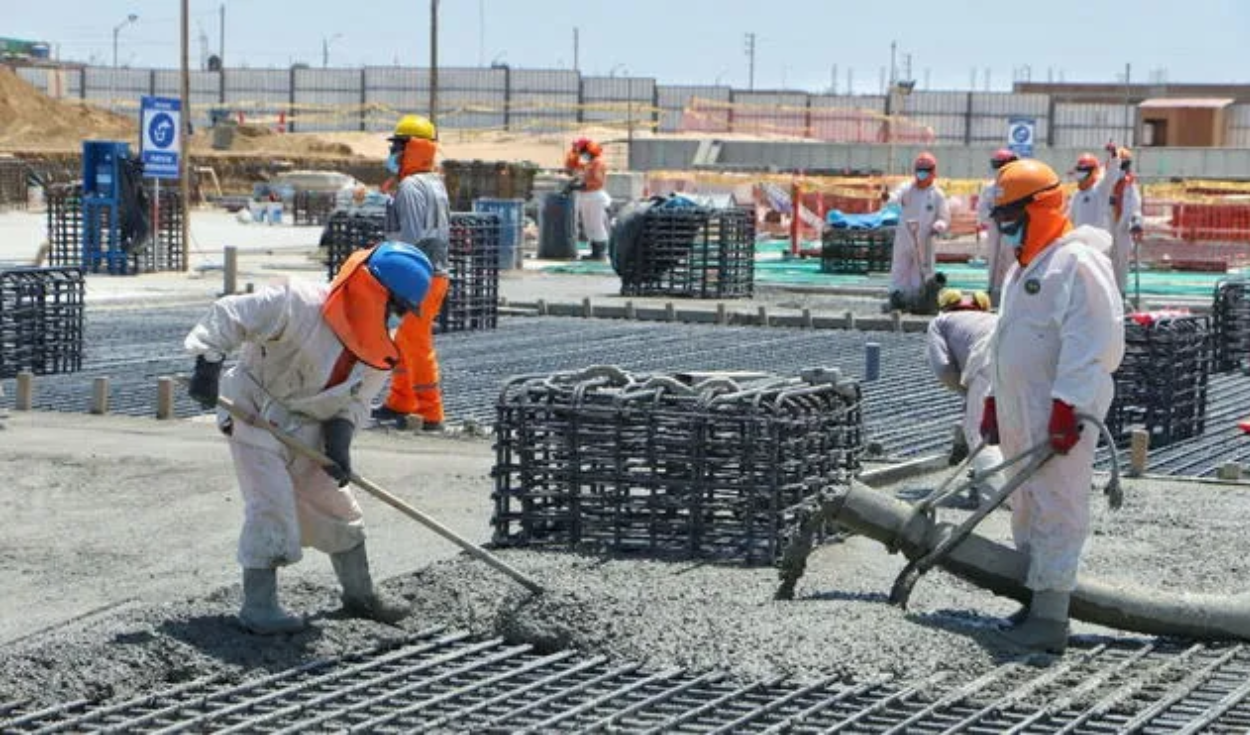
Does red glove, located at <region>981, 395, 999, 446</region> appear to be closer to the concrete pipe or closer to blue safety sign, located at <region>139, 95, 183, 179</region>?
the concrete pipe

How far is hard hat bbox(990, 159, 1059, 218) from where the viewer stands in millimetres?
8578

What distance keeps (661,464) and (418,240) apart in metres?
4.48

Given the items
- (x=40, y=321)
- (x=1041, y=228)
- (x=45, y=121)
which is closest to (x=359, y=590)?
(x=1041, y=228)

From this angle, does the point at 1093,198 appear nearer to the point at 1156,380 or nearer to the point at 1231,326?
the point at 1231,326

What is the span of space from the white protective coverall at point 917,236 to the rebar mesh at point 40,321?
8315 mm

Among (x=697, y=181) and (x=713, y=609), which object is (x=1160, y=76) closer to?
(x=697, y=181)

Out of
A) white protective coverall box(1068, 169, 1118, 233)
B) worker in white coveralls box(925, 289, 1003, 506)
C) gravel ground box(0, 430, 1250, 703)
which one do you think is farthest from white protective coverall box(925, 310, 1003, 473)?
white protective coverall box(1068, 169, 1118, 233)

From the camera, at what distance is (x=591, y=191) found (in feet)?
105

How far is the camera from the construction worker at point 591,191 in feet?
103

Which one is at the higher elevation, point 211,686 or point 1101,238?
point 1101,238

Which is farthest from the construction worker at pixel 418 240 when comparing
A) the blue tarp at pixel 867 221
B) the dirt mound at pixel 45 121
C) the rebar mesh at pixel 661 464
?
the dirt mound at pixel 45 121

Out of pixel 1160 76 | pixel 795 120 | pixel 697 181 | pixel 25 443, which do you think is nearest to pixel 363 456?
pixel 25 443

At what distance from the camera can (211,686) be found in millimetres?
7562

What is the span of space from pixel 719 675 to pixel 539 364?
10130 mm
